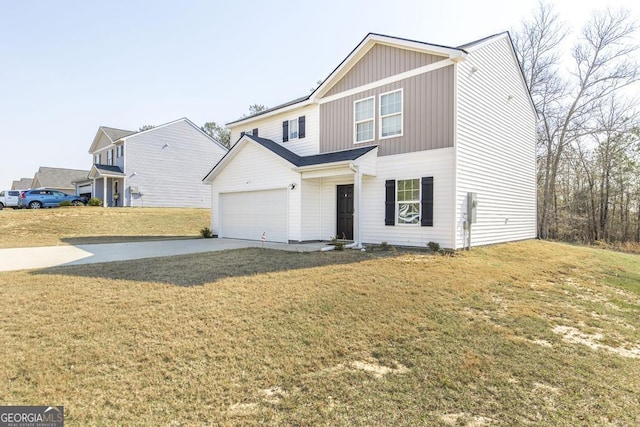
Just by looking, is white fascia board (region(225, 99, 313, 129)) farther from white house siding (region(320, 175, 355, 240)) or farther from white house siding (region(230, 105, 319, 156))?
white house siding (region(320, 175, 355, 240))

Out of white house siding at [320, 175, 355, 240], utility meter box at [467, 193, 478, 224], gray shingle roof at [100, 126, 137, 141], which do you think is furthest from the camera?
gray shingle roof at [100, 126, 137, 141]

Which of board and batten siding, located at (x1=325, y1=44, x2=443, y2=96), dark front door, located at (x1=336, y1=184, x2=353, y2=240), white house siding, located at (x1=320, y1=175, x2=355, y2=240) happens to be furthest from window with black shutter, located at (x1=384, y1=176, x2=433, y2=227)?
board and batten siding, located at (x1=325, y1=44, x2=443, y2=96)

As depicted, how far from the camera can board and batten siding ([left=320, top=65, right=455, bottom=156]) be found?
963 centimetres

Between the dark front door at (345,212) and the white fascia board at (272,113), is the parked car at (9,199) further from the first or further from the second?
the dark front door at (345,212)

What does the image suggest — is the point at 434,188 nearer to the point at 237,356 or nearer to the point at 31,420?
the point at 237,356

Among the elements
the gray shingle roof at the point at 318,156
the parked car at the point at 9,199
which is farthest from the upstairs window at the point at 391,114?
the parked car at the point at 9,199

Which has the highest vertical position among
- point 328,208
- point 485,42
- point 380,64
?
point 485,42

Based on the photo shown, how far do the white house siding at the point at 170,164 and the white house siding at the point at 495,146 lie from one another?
2396 centimetres

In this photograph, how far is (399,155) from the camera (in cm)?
1066

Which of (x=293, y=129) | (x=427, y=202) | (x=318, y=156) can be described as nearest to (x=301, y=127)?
(x=293, y=129)

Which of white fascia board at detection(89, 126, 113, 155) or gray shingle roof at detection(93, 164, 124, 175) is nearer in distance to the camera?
gray shingle roof at detection(93, 164, 124, 175)

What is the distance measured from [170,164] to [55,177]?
2084cm

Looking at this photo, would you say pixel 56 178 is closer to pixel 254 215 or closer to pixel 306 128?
pixel 254 215

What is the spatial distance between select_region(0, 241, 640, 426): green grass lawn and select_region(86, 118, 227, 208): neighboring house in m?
21.1
